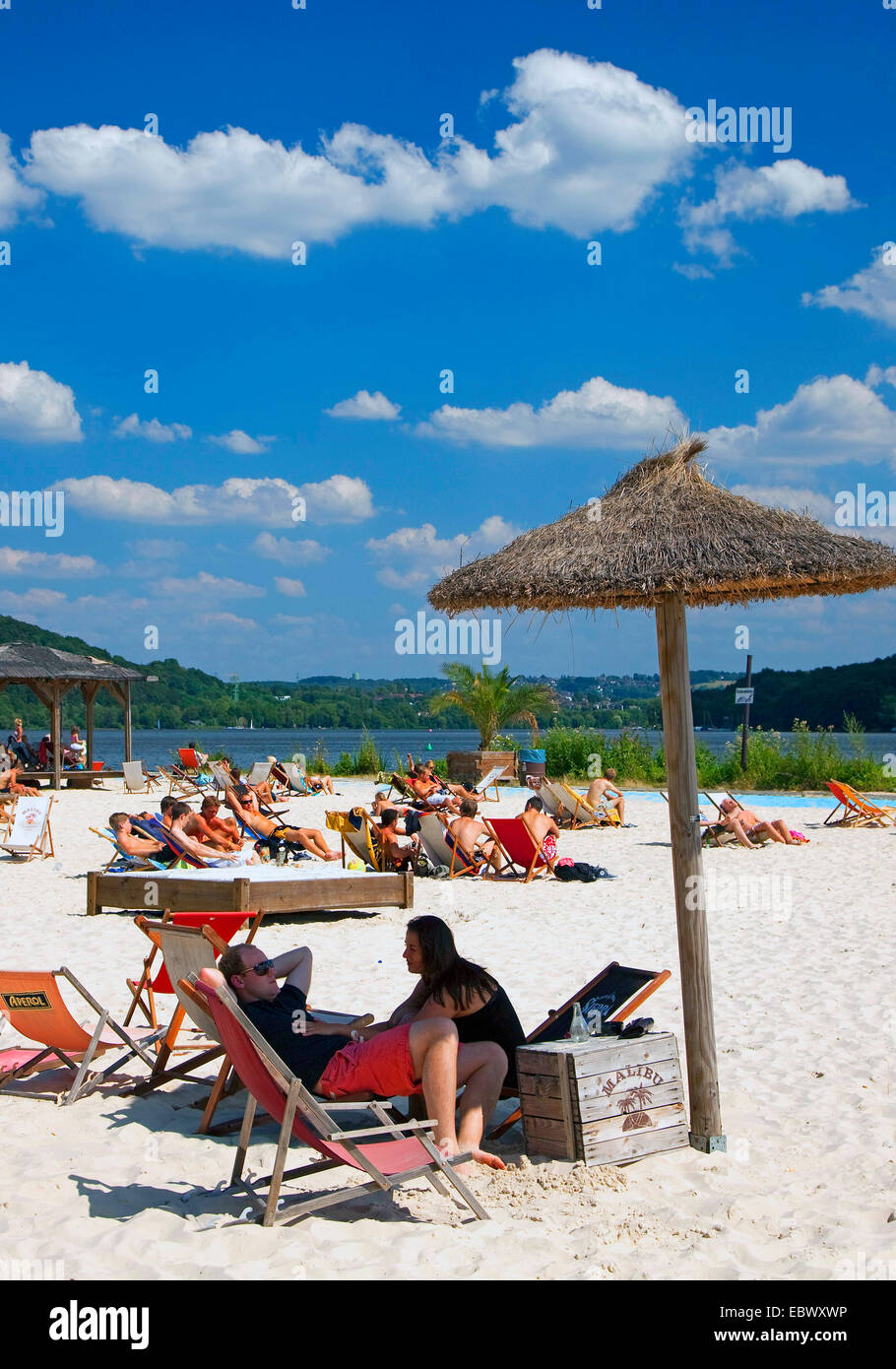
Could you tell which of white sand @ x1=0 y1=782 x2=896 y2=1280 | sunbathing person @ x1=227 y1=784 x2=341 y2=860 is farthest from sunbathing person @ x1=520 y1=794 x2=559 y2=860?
white sand @ x1=0 y1=782 x2=896 y2=1280

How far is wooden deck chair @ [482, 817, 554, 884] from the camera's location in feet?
36.3

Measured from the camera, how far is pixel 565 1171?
381cm

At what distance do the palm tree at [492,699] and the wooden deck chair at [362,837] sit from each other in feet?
51.1

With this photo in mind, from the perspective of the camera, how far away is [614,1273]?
308 cm

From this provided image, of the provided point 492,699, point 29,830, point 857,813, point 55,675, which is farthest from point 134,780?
point 857,813

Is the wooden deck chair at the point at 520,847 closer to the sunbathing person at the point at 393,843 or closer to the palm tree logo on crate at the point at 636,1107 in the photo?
the sunbathing person at the point at 393,843

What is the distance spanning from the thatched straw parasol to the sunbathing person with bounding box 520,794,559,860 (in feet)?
22.4

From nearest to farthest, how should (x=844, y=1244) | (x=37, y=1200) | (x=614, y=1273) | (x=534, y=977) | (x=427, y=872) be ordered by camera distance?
(x=614, y=1273) < (x=844, y=1244) < (x=37, y=1200) < (x=534, y=977) < (x=427, y=872)

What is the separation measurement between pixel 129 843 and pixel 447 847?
3.04m

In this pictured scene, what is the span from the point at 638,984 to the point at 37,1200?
2215mm

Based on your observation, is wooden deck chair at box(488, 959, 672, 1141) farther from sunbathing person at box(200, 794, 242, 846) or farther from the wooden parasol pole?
sunbathing person at box(200, 794, 242, 846)

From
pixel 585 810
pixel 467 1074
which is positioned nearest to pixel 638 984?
pixel 467 1074

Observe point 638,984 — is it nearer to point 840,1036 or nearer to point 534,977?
point 840,1036

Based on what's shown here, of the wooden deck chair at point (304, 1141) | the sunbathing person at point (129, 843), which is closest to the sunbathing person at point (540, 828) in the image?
the sunbathing person at point (129, 843)
